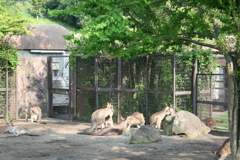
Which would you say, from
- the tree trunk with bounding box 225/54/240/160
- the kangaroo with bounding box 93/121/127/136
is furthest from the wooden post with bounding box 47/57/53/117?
the tree trunk with bounding box 225/54/240/160

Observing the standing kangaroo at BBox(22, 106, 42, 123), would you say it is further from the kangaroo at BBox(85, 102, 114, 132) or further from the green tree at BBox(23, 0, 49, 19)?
the green tree at BBox(23, 0, 49, 19)

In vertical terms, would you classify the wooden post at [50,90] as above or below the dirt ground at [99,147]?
above

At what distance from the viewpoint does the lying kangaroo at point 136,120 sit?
1310 cm

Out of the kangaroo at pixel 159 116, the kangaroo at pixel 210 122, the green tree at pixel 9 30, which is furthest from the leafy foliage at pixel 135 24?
the green tree at pixel 9 30

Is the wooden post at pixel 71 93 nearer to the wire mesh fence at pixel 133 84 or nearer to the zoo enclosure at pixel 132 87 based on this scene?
the zoo enclosure at pixel 132 87

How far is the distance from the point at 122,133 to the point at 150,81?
103 inches

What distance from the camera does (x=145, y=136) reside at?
1130cm

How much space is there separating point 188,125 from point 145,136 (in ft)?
5.66

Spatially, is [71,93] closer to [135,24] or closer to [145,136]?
[145,136]

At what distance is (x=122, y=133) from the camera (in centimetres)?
1268

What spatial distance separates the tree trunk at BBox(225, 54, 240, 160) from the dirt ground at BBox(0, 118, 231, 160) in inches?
77.2

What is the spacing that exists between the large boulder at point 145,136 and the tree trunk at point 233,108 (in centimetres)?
393

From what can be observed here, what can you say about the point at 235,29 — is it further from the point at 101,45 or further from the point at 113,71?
the point at 113,71

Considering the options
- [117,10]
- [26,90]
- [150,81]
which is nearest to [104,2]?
[117,10]
